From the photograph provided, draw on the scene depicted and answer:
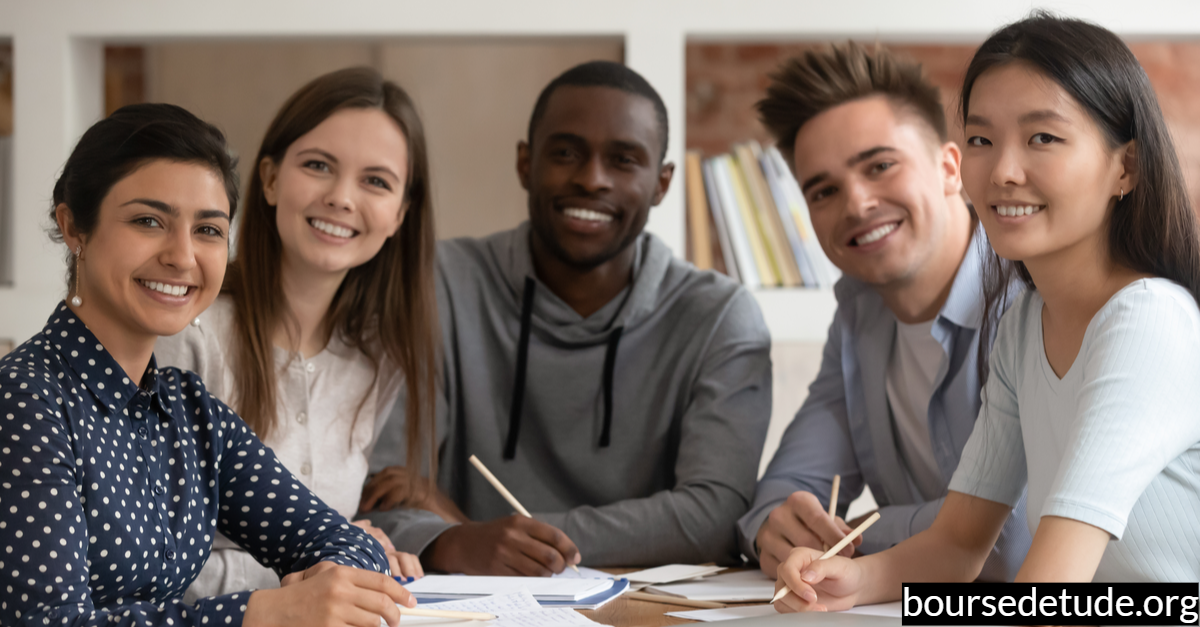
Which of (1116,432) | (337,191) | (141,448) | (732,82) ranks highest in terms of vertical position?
(732,82)

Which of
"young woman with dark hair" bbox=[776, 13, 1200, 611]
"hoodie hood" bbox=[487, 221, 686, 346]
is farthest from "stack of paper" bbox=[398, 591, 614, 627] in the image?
"hoodie hood" bbox=[487, 221, 686, 346]

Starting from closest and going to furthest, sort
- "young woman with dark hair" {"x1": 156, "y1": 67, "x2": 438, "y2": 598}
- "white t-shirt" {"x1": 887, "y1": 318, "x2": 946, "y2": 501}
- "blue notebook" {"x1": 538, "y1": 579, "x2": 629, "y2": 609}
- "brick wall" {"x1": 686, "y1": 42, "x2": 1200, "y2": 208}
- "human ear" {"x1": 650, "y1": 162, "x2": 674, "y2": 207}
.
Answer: "blue notebook" {"x1": 538, "y1": 579, "x2": 629, "y2": 609}, "young woman with dark hair" {"x1": 156, "y1": 67, "x2": 438, "y2": 598}, "white t-shirt" {"x1": 887, "y1": 318, "x2": 946, "y2": 501}, "human ear" {"x1": 650, "y1": 162, "x2": 674, "y2": 207}, "brick wall" {"x1": 686, "y1": 42, "x2": 1200, "y2": 208}

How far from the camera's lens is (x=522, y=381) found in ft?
5.90

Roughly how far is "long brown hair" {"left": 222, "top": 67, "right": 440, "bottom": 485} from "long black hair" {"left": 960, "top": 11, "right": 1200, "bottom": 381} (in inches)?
39.5

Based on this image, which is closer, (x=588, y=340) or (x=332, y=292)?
(x=332, y=292)

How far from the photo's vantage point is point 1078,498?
893mm

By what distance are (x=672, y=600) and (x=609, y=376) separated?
0.63 meters

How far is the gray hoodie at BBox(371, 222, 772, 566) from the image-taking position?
170 centimetres

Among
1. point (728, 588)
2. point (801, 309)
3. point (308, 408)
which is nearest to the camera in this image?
point (728, 588)

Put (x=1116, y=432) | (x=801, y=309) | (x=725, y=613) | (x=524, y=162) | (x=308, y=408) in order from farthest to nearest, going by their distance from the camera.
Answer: (x=801, y=309)
(x=524, y=162)
(x=308, y=408)
(x=725, y=613)
(x=1116, y=432)

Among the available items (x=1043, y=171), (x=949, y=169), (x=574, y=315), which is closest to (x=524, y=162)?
(x=574, y=315)

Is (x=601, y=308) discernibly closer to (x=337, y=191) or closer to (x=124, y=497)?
(x=337, y=191)

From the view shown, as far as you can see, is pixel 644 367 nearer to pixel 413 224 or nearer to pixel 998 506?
pixel 413 224

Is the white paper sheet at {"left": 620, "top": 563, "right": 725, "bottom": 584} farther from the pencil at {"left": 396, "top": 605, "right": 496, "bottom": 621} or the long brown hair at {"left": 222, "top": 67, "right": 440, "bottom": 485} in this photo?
the long brown hair at {"left": 222, "top": 67, "right": 440, "bottom": 485}
